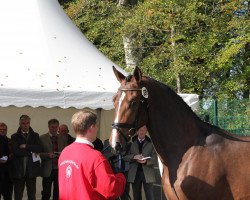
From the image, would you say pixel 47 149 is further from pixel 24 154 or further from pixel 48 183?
pixel 48 183

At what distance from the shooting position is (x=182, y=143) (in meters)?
5.27

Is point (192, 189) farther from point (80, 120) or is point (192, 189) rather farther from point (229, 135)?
point (80, 120)

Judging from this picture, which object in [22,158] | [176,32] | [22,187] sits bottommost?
[22,187]

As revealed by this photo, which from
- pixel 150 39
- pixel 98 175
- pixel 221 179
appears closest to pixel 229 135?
pixel 221 179

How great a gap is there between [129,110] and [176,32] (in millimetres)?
9718

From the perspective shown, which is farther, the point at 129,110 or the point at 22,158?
the point at 22,158

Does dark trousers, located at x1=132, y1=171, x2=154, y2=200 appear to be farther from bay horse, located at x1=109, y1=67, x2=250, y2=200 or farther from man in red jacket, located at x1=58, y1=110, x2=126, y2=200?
man in red jacket, located at x1=58, y1=110, x2=126, y2=200

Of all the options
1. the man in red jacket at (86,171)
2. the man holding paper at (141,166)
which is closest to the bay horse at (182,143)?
the man in red jacket at (86,171)

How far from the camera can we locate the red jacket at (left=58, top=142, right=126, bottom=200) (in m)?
3.98

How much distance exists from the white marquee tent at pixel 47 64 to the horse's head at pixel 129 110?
222 centimetres

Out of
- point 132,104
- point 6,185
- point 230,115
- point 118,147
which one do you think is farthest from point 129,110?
point 230,115

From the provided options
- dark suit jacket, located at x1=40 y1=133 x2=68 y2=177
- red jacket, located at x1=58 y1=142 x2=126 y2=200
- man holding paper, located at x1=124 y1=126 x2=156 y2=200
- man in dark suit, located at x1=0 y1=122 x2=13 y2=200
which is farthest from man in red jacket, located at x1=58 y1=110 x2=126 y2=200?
man in dark suit, located at x1=0 y1=122 x2=13 y2=200

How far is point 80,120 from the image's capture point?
162 inches

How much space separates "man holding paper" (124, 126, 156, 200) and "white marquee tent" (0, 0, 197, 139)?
109cm
